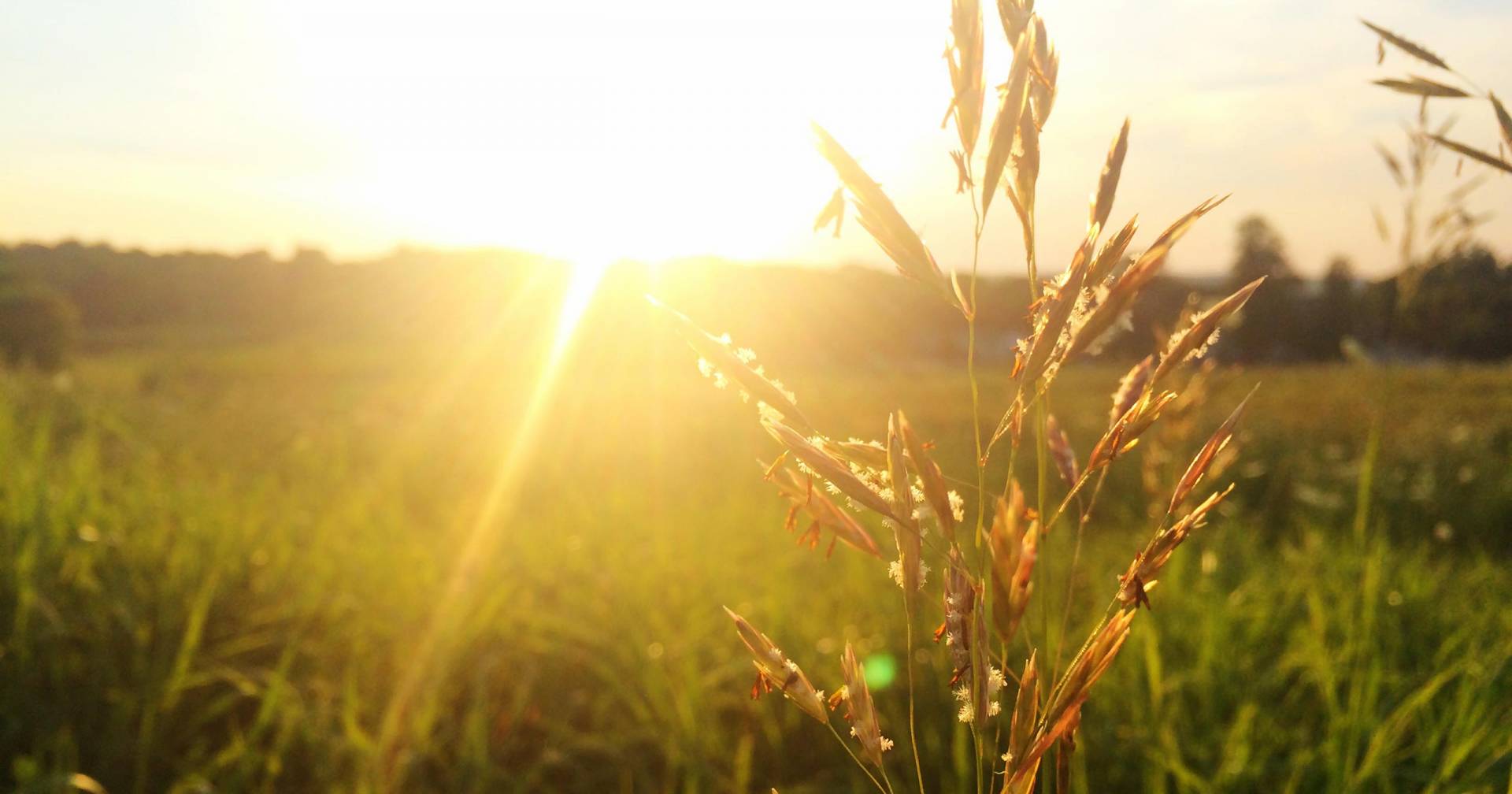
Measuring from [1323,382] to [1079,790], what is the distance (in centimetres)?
1608

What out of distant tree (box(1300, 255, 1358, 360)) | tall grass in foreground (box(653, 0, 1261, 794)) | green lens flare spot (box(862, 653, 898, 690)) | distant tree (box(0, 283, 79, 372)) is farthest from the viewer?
distant tree (box(0, 283, 79, 372))

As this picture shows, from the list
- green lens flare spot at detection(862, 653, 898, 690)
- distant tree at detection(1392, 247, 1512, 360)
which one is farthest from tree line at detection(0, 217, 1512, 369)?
green lens flare spot at detection(862, 653, 898, 690)

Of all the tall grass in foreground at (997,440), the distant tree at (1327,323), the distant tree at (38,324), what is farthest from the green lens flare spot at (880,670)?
the distant tree at (38,324)

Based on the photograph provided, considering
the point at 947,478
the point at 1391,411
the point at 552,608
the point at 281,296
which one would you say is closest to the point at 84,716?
the point at 552,608

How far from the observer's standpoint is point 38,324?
1733 cm

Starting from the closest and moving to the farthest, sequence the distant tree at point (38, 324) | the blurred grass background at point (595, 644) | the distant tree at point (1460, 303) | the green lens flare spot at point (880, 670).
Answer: the distant tree at point (1460, 303) < the blurred grass background at point (595, 644) < the green lens flare spot at point (880, 670) < the distant tree at point (38, 324)

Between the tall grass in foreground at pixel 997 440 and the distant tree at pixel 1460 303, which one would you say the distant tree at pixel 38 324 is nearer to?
the distant tree at pixel 1460 303

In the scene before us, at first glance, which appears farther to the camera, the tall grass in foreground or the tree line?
the tree line

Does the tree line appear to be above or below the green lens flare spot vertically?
above

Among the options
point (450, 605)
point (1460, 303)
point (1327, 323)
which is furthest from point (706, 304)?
point (1327, 323)

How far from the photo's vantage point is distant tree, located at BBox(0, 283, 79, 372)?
54.5 ft

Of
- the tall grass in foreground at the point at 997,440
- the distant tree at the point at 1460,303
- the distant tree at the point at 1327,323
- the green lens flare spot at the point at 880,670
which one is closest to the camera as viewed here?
the tall grass in foreground at the point at 997,440

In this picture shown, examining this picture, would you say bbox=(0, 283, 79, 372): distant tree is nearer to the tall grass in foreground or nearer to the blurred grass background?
the blurred grass background

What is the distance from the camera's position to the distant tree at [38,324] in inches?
654
